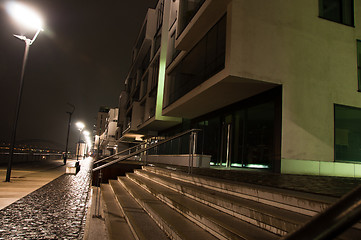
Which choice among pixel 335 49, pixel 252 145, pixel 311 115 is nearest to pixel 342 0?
pixel 335 49

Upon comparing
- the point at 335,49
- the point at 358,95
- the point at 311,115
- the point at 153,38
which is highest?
the point at 153,38

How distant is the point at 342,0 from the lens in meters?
12.2

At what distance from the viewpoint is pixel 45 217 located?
582cm

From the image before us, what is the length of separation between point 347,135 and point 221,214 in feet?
29.3

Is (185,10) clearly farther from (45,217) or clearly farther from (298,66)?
(45,217)

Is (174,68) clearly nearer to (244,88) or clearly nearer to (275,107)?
(244,88)

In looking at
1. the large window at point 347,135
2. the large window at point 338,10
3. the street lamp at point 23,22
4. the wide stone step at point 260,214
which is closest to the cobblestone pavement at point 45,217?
the wide stone step at point 260,214

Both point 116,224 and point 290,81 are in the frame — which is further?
point 290,81

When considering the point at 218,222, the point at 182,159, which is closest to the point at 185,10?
the point at 182,159

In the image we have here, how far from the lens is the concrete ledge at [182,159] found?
12.7 meters

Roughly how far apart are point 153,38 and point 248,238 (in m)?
27.4

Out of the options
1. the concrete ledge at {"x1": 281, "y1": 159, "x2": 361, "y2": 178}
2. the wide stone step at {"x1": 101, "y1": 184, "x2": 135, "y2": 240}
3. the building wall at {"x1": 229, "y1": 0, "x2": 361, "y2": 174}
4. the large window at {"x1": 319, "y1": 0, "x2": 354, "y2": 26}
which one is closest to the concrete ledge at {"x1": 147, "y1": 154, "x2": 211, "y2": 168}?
the concrete ledge at {"x1": 281, "y1": 159, "x2": 361, "y2": 178}

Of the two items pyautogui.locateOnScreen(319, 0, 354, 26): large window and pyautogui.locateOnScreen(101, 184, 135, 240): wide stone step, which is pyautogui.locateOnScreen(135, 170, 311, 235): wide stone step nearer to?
pyautogui.locateOnScreen(101, 184, 135, 240): wide stone step

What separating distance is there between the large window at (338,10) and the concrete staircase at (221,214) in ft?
32.8
